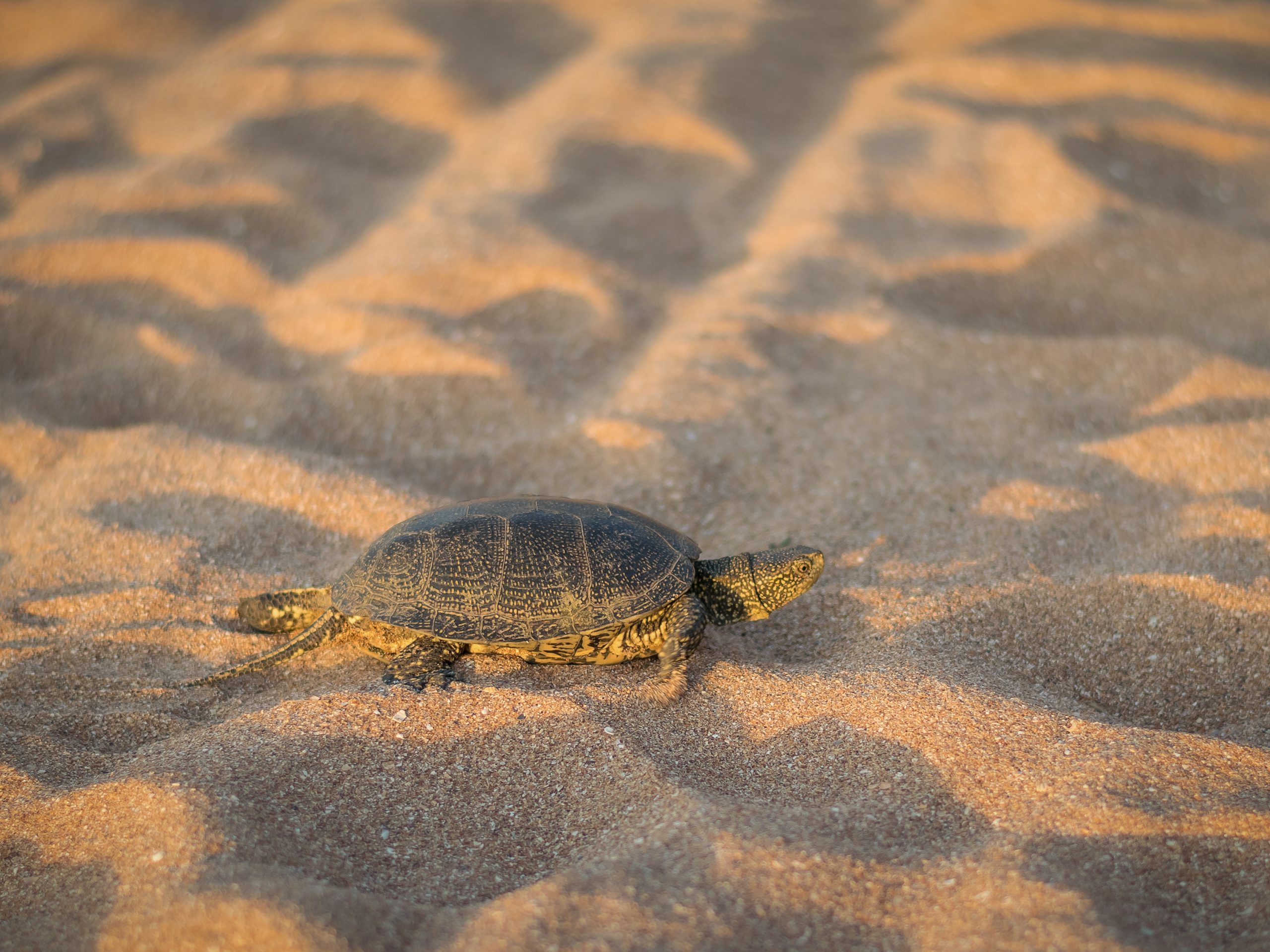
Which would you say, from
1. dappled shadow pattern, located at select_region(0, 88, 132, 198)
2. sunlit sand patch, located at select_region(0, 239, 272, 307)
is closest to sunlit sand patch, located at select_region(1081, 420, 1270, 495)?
sunlit sand patch, located at select_region(0, 239, 272, 307)

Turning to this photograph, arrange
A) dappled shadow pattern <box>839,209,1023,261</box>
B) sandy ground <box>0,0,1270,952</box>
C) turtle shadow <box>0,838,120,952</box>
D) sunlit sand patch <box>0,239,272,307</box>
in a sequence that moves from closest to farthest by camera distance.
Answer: turtle shadow <box>0,838,120,952</box> → sandy ground <box>0,0,1270,952</box> → sunlit sand patch <box>0,239,272,307</box> → dappled shadow pattern <box>839,209,1023,261</box>

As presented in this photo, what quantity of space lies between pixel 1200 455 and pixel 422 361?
16.2 ft

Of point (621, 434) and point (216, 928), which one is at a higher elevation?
point (216, 928)

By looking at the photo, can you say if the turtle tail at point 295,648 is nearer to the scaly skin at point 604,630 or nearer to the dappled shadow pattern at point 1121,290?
the scaly skin at point 604,630

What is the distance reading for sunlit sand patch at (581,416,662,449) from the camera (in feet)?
17.0

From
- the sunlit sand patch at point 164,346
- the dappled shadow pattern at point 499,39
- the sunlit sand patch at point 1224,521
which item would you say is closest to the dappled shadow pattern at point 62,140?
the sunlit sand patch at point 164,346

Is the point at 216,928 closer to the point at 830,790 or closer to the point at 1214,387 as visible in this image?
the point at 830,790

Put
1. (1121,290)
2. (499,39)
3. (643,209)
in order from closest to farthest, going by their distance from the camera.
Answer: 1. (1121,290)
2. (643,209)
3. (499,39)

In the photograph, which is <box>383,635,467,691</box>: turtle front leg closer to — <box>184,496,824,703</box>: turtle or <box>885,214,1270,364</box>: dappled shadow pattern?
<box>184,496,824,703</box>: turtle

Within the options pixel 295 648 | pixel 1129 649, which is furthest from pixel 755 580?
pixel 295 648

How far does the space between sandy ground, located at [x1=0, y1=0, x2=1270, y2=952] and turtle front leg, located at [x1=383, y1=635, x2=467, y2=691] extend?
0.30 feet

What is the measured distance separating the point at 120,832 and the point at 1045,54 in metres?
10.0

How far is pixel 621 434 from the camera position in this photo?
5.26m

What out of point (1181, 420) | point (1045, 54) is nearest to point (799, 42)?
point (1045, 54)
